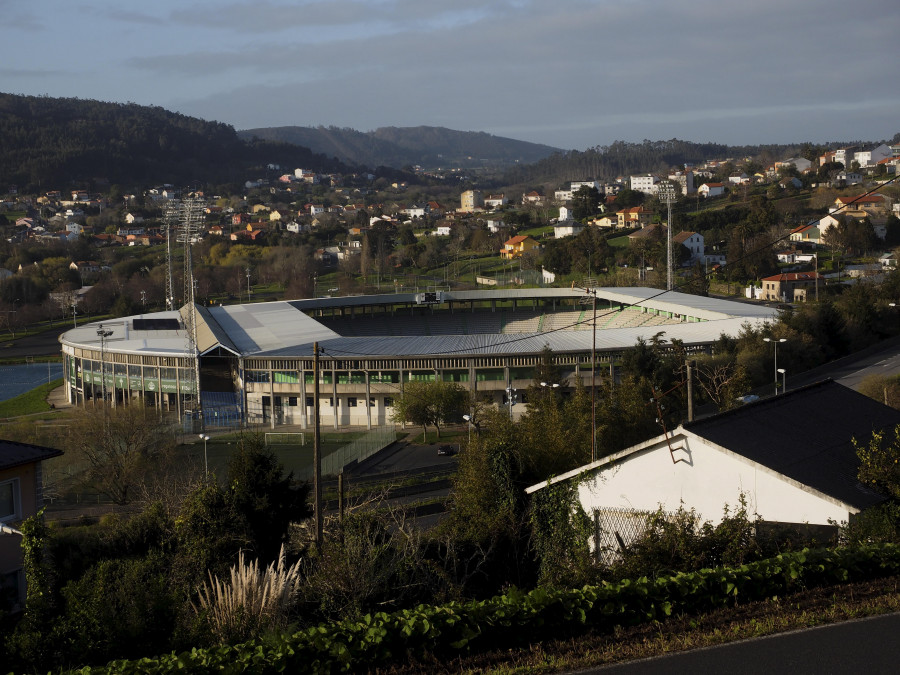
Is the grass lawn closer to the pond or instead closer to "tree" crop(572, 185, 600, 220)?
the pond

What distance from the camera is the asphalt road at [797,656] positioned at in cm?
553

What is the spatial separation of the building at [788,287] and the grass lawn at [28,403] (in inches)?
1269

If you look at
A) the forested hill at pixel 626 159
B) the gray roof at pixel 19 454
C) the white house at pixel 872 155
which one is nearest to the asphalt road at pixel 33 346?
the gray roof at pixel 19 454

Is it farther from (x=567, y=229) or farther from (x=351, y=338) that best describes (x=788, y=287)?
(x=567, y=229)

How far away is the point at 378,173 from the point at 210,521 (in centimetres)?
18346

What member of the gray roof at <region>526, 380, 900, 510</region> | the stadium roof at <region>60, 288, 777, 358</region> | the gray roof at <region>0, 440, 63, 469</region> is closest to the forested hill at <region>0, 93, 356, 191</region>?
the stadium roof at <region>60, 288, 777, 358</region>

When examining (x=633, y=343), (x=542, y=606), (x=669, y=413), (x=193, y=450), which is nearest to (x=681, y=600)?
(x=542, y=606)

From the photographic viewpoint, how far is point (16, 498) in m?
9.95

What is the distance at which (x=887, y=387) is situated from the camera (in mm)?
20797

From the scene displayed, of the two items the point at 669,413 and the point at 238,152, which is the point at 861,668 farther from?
the point at 238,152

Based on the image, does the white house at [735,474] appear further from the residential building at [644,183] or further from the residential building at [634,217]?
the residential building at [644,183]

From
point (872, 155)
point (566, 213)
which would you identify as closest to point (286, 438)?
point (566, 213)

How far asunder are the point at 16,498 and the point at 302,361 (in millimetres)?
16786

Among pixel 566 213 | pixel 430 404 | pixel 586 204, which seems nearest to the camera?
pixel 430 404
